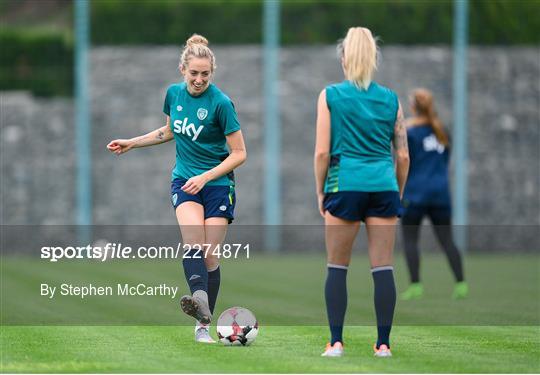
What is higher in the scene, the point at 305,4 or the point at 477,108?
the point at 305,4

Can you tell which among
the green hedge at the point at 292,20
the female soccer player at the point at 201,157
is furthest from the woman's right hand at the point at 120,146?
the green hedge at the point at 292,20

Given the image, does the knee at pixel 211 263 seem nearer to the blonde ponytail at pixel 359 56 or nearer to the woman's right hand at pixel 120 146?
the woman's right hand at pixel 120 146

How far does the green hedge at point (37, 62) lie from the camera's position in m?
22.0

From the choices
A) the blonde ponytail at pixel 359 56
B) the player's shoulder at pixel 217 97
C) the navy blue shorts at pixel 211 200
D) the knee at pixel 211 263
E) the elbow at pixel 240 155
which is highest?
the blonde ponytail at pixel 359 56

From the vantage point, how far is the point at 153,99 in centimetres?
2223

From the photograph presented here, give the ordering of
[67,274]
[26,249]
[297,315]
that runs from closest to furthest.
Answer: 1. [297,315]
2. [67,274]
3. [26,249]

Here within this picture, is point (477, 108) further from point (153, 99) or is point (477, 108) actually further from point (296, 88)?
point (153, 99)

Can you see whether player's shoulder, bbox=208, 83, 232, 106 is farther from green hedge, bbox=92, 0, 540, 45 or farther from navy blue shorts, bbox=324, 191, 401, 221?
green hedge, bbox=92, 0, 540, 45

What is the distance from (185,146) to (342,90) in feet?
4.79

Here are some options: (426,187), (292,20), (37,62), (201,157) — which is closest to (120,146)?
(201,157)

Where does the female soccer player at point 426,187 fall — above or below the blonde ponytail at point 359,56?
below

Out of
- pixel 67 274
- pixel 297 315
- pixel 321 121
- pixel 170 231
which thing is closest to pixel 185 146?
pixel 321 121

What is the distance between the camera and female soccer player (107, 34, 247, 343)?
852 cm

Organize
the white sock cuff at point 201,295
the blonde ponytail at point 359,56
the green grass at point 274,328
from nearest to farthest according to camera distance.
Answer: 1. the green grass at point 274,328
2. the blonde ponytail at point 359,56
3. the white sock cuff at point 201,295
